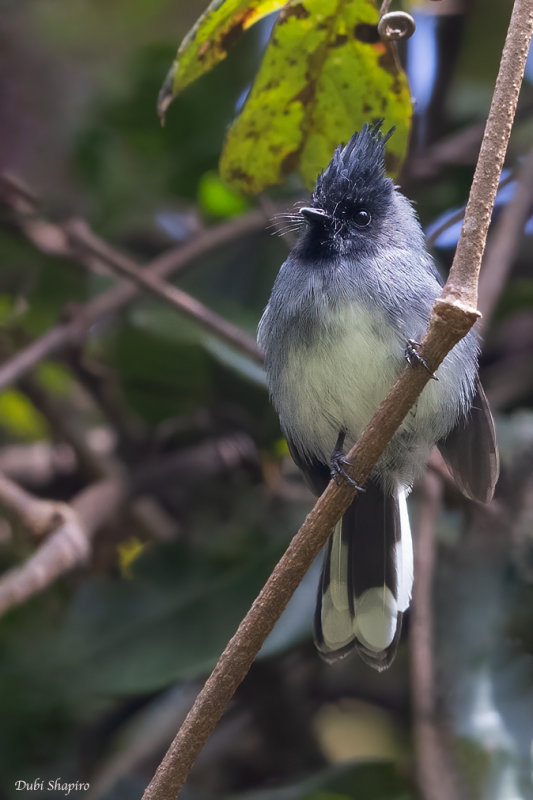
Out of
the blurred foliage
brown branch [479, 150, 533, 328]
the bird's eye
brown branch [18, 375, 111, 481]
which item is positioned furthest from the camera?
brown branch [18, 375, 111, 481]

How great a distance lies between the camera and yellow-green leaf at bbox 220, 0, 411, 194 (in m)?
1.91

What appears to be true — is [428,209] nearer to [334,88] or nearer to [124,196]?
[124,196]

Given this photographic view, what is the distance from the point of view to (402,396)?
1.39m

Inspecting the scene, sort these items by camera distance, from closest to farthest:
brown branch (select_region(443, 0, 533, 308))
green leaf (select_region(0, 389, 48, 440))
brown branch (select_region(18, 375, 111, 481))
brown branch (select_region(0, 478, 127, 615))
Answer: brown branch (select_region(443, 0, 533, 308)) < brown branch (select_region(0, 478, 127, 615)) < brown branch (select_region(18, 375, 111, 481)) < green leaf (select_region(0, 389, 48, 440))

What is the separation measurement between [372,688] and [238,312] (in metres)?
1.25

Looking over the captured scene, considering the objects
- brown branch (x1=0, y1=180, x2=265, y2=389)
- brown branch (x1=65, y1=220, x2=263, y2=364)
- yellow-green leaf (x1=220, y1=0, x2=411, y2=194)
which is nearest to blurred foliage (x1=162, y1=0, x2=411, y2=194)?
yellow-green leaf (x1=220, y1=0, x2=411, y2=194)

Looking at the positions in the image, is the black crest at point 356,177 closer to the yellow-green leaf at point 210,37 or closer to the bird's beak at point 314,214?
the bird's beak at point 314,214

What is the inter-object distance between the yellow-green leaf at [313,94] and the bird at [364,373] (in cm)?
8

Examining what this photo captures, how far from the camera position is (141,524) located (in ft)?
10.3

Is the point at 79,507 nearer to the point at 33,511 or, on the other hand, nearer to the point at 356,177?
the point at 33,511

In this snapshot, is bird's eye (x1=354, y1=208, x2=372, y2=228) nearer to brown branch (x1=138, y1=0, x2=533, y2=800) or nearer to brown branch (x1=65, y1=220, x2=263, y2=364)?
brown branch (x1=65, y1=220, x2=263, y2=364)

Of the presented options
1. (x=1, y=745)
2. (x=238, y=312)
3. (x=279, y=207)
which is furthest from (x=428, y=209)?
(x=1, y=745)

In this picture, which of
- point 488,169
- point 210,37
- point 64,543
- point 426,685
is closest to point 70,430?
point 64,543

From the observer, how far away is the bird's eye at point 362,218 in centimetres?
235
